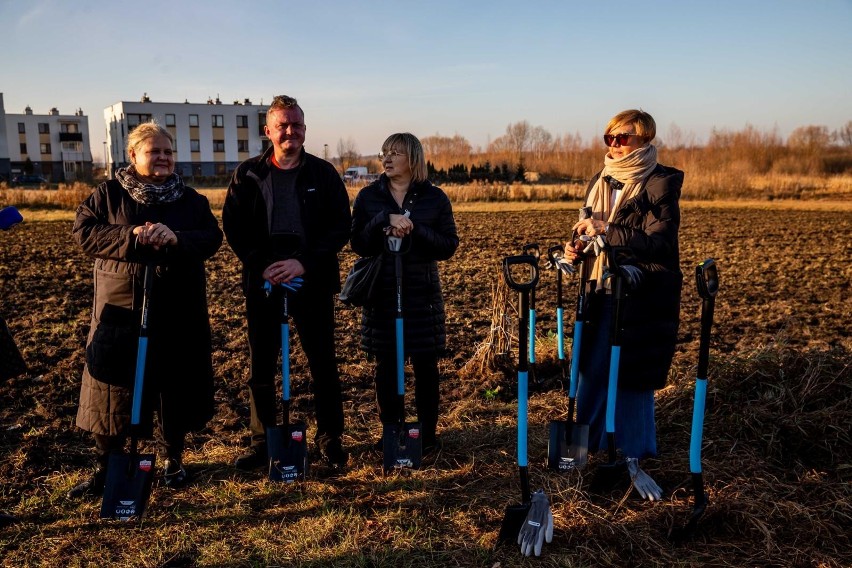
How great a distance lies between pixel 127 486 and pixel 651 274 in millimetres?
3144

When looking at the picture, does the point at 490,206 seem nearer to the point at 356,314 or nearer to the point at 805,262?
the point at 805,262

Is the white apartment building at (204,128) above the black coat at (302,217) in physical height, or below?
above

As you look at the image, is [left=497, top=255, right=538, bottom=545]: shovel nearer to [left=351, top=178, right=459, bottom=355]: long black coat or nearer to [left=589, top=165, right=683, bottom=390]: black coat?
[left=589, top=165, right=683, bottom=390]: black coat

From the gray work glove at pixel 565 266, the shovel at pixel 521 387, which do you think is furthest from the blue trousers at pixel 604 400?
the shovel at pixel 521 387

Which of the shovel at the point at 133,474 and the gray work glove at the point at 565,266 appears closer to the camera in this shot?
the shovel at the point at 133,474

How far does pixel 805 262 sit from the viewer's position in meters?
13.9

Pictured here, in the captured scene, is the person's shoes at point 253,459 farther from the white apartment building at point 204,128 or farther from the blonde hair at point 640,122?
the white apartment building at point 204,128

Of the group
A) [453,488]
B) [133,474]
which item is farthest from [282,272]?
[453,488]

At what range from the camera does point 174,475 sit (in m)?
4.08

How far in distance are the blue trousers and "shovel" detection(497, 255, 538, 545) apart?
83 cm

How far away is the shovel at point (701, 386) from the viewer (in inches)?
125

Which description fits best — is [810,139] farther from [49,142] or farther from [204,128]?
[49,142]

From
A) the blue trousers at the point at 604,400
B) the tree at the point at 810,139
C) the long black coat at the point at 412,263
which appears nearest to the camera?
the blue trousers at the point at 604,400

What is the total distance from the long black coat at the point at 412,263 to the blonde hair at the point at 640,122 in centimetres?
125
